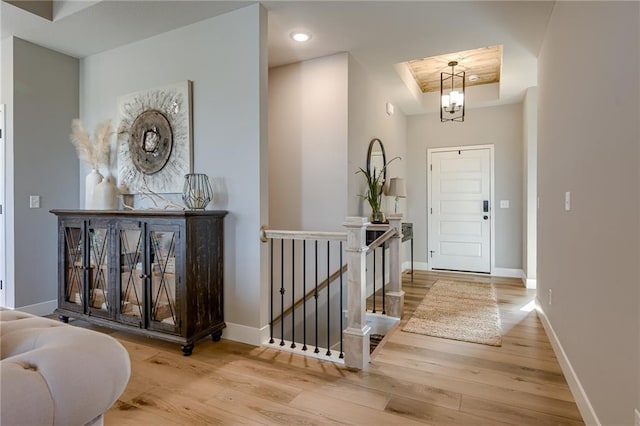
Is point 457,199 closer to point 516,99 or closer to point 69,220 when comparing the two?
point 516,99

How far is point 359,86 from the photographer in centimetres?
394

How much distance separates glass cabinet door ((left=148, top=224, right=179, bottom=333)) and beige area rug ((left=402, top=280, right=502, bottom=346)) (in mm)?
1897

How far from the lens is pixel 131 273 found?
2697mm

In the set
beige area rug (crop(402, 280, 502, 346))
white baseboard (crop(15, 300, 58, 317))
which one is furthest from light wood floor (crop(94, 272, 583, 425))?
white baseboard (crop(15, 300, 58, 317))

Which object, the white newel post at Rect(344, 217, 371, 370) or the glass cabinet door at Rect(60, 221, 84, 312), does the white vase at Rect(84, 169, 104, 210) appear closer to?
the glass cabinet door at Rect(60, 221, 84, 312)

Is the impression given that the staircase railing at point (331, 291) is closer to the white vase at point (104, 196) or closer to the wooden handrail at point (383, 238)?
the wooden handrail at point (383, 238)

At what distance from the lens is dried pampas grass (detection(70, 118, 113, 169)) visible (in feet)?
10.8

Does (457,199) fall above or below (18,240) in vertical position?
above

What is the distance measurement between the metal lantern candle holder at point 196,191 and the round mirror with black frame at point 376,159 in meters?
1.96

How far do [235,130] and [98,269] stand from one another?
1585 mm

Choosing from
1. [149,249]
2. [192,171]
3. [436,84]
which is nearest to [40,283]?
[149,249]

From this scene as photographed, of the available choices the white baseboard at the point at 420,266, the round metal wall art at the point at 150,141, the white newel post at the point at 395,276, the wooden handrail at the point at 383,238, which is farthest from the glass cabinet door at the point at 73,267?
the white baseboard at the point at 420,266

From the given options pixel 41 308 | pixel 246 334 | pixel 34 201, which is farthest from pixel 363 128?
pixel 41 308

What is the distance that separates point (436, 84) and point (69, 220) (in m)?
4.87
